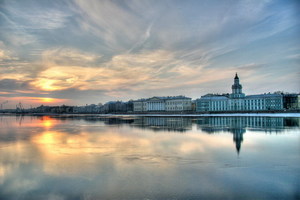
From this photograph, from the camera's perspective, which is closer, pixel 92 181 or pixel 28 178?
pixel 92 181

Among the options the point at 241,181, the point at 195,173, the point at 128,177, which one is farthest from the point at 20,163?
the point at 241,181

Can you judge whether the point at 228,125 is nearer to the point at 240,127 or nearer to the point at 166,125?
the point at 240,127

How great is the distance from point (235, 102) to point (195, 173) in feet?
324

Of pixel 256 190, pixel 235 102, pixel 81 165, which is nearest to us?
pixel 256 190

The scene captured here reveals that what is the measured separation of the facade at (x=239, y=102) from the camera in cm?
9406

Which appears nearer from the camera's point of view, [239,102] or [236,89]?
[239,102]

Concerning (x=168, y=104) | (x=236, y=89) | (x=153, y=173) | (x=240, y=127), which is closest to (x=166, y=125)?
(x=240, y=127)

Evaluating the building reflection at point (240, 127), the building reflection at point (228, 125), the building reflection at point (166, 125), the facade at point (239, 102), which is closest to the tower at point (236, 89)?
the facade at point (239, 102)

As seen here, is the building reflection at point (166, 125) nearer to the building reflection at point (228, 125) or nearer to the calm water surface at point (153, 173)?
the building reflection at point (228, 125)

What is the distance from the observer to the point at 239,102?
335ft

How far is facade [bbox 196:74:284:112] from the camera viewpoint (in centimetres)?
9406

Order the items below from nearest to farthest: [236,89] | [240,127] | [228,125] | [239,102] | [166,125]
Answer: [240,127] → [228,125] → [166,125] → [239,102] → [236,89]

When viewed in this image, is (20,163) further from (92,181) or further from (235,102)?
(235,102)

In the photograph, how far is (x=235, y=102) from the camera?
338 ft
